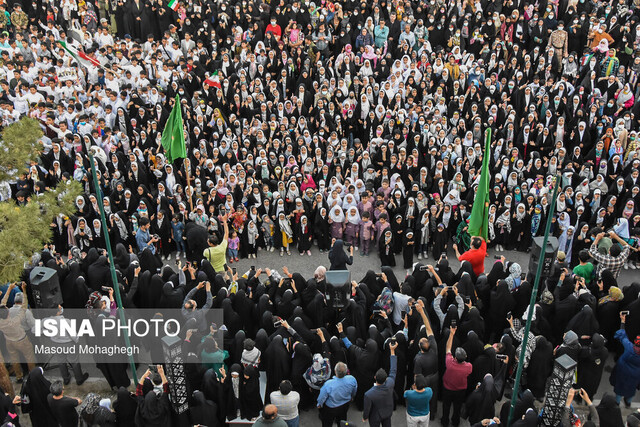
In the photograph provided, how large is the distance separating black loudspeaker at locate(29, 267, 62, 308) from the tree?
29 centimetres

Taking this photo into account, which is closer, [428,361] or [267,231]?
[428,361]

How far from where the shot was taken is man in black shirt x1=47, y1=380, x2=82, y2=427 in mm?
7266

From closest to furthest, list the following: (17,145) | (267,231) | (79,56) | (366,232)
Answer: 1. (17,145)
2. (366,232)
3. (267,231)
4. (79,56)

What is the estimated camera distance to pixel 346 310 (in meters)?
9.09

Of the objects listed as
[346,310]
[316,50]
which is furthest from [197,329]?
[316,50]

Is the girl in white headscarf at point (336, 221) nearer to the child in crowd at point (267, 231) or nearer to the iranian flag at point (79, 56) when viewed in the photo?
the child in crowd at point (267, 231)

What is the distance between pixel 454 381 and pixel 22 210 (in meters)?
5.89

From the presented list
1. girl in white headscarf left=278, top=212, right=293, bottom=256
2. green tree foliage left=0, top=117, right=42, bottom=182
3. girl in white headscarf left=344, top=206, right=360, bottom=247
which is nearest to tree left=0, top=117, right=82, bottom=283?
green tree foliage left=0, top=117, right=42, bottom=182

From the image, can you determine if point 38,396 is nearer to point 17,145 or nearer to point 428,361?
point 17,145

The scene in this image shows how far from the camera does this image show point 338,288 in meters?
8.66

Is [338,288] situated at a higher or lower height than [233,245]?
higher

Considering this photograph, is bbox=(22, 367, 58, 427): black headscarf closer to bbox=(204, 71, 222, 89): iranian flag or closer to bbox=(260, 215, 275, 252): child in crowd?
bbox=(260, 215, 275, 252): child in crowd

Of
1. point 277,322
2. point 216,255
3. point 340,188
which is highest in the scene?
point 340,188

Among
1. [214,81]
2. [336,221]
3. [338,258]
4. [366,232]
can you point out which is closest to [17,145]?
[338,258]
